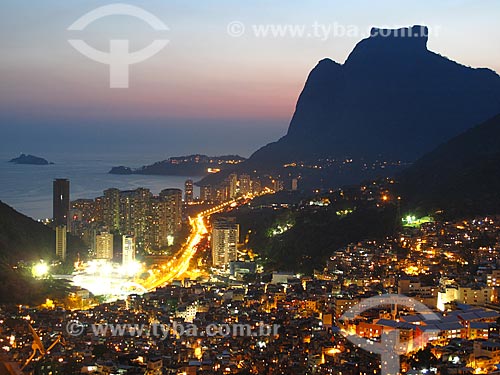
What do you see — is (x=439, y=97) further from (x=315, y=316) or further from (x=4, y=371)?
(x=4, y=371)

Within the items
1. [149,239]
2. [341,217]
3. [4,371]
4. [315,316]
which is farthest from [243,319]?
[149,239]

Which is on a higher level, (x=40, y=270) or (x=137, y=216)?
(x=137, y=216)

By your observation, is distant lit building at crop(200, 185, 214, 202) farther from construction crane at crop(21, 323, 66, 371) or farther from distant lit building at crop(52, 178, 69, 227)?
construction crane at crop(21, 323, 66, 371)

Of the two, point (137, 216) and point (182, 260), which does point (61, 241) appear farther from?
point (137, 216)

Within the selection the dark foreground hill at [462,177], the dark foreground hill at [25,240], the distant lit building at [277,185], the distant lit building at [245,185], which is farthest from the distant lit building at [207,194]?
the dark foreground hill at [25,240]

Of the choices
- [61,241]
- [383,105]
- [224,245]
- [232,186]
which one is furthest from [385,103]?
[61,241]

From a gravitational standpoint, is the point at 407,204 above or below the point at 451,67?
below
